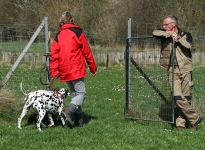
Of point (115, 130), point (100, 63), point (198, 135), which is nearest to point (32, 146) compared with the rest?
point (115, 130)

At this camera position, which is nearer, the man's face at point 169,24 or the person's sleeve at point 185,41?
the person's sleeve at point 185,41

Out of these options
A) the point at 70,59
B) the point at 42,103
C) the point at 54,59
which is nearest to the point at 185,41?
the point at 70,59

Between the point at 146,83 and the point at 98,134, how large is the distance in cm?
191

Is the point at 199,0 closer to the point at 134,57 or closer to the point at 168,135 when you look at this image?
the point at 134,57

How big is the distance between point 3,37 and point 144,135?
26.7 ft

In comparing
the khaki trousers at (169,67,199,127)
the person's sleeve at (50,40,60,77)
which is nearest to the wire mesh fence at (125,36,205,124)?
the khaki trousers at (169,67,199,127)

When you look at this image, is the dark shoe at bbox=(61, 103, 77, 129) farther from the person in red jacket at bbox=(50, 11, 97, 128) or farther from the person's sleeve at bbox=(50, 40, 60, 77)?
the person's sleeve at bbox=(50, 40, 60, 77)

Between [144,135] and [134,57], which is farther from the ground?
[134,57]

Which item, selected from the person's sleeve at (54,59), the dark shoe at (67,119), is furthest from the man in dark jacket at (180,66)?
the dark shoe at (67,119)

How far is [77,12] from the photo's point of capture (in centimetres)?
3444

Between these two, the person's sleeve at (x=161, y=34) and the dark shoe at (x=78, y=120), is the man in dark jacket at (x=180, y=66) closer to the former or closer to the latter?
the person's sleeve at (x=161, y=34)

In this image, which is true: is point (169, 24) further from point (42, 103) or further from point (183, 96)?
point (42, 103)

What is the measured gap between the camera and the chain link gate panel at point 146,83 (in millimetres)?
9469

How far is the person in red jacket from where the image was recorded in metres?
8.83
